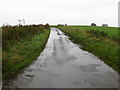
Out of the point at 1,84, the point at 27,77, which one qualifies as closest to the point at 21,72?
the point at 27,77

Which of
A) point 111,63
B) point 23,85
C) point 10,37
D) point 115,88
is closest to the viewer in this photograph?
point 115,88

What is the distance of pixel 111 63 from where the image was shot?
33.1 ft

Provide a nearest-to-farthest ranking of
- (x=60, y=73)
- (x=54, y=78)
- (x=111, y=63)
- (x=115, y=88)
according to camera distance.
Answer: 1. (x=115, y=88)
2. (x=54, y=78)
3. (x=60, y=73)
4. (x=111, y=63)

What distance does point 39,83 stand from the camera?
7184mm

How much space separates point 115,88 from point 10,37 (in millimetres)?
11874

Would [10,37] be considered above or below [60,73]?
above

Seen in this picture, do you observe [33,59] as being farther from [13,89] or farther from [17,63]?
[13,89]

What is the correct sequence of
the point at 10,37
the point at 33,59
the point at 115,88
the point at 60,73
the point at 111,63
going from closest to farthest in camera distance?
the point at 115,88 → the point at 60,73 → the point at 111,63 → the point at 33,59 → the point at 10,37

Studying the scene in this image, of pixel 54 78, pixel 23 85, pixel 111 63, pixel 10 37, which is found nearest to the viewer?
pixel 23 85

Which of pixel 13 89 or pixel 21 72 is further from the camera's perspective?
pixel 21 72

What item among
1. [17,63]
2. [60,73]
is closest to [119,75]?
[60,73]

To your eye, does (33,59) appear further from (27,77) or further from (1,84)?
(1,84)

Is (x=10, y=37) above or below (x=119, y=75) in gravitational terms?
above

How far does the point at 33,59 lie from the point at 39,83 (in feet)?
15.6
